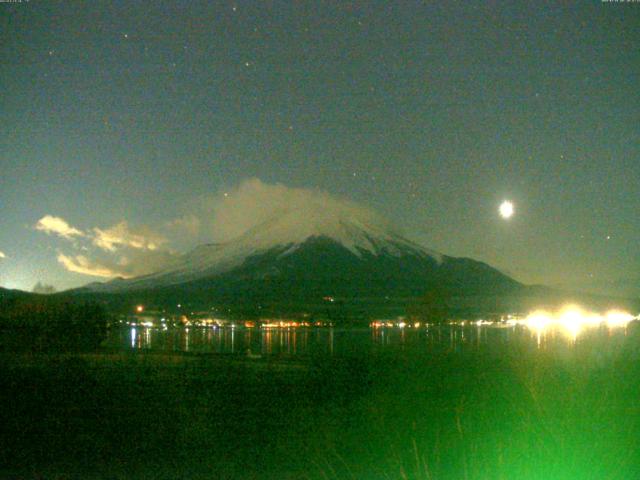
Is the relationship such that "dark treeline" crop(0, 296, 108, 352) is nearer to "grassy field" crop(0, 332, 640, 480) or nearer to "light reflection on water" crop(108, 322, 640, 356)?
"light reflection on water" crop(108, 322, 640, 356)

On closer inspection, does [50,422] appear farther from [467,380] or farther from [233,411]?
[467,380]

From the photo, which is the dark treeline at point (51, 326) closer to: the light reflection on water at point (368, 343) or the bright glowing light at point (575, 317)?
the light reflection on water at point (368, 343)

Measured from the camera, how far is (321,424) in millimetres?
12945

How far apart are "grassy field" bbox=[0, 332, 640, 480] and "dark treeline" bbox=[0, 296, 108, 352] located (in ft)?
44.9

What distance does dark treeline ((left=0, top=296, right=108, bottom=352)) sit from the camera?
116 ft

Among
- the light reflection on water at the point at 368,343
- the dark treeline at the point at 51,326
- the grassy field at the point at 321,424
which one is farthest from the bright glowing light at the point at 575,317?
the grassy field at the point at 321,424

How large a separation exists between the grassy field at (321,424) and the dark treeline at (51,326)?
13.7 m

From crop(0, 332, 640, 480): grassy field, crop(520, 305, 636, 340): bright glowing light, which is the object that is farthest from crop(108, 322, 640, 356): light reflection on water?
crop(520, 305, 636, 340): bright glowing light

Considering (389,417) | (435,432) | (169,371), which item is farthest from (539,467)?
(169,371)

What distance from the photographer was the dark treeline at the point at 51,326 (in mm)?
35281

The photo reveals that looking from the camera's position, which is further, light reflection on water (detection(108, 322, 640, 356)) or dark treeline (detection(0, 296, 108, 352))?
light reflection on water (detection(108, 322, 640, 356))

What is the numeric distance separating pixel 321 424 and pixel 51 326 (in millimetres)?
27027

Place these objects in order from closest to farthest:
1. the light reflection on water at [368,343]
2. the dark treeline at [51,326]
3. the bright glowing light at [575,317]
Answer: the dark treeline at [51,326] < the light reflection on water at [368,343] < the bright glowing light at [575,317]

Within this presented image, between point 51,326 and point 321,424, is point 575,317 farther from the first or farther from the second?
point 321,424
